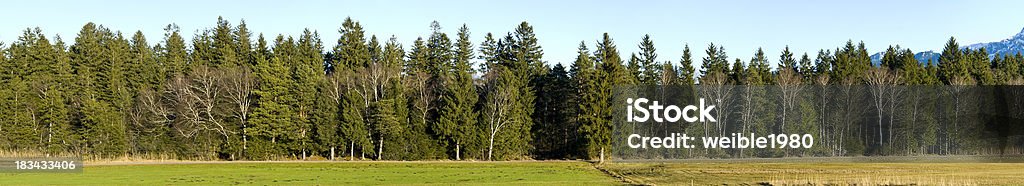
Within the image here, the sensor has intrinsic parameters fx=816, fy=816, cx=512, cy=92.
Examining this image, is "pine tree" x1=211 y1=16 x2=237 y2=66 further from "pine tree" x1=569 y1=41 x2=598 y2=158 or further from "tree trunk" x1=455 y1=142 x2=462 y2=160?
"pine tree" x1=569 y1=41 x2=598 y2=158

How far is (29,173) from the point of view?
47.2m

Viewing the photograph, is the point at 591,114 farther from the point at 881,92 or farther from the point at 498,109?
the point at 881,92

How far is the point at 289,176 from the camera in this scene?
46625 mm

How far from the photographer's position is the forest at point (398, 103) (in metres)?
71.4

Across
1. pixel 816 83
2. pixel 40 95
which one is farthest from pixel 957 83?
pixel 40 95

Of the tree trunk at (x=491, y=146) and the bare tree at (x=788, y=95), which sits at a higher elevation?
the bare tree at (x=788, y=95)

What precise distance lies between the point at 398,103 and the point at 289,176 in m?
26.9

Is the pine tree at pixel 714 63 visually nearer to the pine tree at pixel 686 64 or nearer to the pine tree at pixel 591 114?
the pine tree at pixel 686 64

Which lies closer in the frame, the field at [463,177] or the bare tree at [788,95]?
the field at [463,177]

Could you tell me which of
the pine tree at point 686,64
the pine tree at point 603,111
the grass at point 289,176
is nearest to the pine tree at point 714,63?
the pine tree at point 686,64

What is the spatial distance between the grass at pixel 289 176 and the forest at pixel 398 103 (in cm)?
1348

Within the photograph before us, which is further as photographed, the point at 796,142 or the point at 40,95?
the point at 796,142

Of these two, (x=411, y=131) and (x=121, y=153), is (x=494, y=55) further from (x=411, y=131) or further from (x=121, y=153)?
(x=121, y=153)

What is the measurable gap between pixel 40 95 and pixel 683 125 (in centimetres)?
5933
